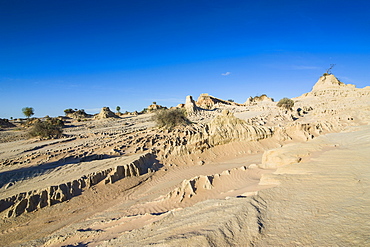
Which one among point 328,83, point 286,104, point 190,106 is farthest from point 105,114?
point 328,83

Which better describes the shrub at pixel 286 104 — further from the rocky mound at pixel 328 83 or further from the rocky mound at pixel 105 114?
the rocky mound at pixel 105 114

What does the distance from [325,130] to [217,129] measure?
28.5 feet

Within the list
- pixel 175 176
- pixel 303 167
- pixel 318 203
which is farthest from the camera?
pixel 175 176

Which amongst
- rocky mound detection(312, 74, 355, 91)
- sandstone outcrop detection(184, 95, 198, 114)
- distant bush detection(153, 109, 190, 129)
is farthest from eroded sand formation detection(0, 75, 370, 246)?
rocky mound detection(312, 74, 355, 91)

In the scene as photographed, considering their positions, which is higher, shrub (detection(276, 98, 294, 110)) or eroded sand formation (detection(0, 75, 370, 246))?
shrub (detection(276, 98, 294, 110))

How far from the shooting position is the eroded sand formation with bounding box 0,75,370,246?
98.0 inches

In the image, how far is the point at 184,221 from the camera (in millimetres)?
3117

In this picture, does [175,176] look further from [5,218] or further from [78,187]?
[5,218]

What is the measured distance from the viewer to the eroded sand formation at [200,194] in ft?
8.17

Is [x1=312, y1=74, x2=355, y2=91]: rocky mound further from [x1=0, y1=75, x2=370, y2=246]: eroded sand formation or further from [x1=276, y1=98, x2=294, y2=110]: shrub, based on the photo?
[x1=0, y1=75, x2=370, y2=246]: eroded sand formation

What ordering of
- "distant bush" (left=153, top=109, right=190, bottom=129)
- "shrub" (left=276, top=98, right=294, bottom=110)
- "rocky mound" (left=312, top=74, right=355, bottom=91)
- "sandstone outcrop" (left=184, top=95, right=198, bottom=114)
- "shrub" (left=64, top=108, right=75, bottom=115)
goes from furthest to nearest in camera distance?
"shrub" (left=64, top=108, right=75, bottom=115) → "rocky mound" (left=312, top=74, right=355, bottom=91) → "sandstone outcrop" (left=184, top=95, right=198, bottom=114) → "shrub" (left=276, top=98, right=294, bottom=110) → "distant bush" (left=153, top=109, right=190, bottom=129)

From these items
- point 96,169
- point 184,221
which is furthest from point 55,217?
point 184,221

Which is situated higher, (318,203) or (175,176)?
(318,203)

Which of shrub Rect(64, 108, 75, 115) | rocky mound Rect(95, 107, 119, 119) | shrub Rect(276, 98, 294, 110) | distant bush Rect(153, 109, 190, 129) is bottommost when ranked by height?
distant bush Rect(153, 109, 190, 129)
